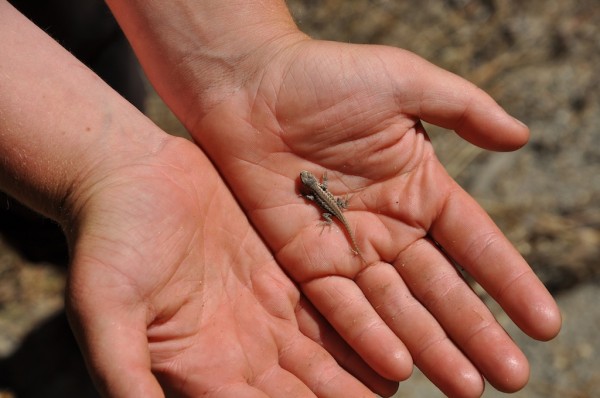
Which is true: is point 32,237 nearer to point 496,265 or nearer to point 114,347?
point 114,347

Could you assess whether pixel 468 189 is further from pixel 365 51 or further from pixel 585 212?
pixel 365 51

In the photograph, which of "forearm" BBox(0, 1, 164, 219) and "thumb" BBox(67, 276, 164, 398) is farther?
"forearm" BBox(0, 1, 164, 219)

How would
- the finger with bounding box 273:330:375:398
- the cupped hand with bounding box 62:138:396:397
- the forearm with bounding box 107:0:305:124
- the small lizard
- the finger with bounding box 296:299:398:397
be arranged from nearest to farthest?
the cupped hand with bounding box 62:138:396:397, the finger with bounding box 273:330:375:398, the finger with bounding box 296:299:398:397, the small lizard, the forearm with bounding box 107:0:305:124

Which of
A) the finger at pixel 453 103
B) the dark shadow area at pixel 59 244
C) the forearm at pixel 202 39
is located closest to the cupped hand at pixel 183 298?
the forearm at pixel 202 39

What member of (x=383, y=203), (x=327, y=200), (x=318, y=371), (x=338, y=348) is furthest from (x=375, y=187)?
(x=318, y=371)

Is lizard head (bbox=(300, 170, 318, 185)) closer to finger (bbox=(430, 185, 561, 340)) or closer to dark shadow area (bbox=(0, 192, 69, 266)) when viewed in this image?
finger (bbox=(430, 185, 561, 340))

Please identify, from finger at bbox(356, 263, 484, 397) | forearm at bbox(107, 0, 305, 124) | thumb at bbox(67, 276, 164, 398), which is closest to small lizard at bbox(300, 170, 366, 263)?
finger at bbox(356, 263, 484, 397)

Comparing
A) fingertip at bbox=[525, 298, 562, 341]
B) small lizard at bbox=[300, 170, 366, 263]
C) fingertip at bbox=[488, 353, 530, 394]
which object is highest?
small lizard at bbox=[300, 170, 366, 263]

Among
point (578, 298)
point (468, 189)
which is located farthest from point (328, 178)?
point (578, 298)
